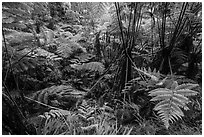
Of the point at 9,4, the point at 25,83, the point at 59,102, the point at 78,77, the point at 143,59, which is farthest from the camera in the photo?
the point at 78,77

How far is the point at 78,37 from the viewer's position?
181 centimetres

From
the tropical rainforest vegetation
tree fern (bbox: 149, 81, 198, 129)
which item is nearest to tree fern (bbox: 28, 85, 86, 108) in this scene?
the tropical rainforest vegetation

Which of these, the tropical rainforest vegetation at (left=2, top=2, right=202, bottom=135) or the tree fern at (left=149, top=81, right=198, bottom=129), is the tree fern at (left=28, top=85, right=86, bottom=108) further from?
the tree fern at (left=149, top=81, right=198, bottom=129)

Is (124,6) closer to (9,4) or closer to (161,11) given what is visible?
(161,11)

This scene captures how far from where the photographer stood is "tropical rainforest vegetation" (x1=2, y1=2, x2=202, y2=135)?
3.08ft

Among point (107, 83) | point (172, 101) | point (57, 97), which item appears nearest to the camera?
point (172, 101)

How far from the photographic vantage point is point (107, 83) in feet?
5.17

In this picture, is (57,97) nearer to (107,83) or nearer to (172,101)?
(107,83)

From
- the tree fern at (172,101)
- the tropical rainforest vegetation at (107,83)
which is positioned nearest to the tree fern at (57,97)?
the tropical rainforest vegetation at (107,83)

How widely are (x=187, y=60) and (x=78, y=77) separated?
948 millimetres

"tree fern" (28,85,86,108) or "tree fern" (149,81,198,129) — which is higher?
"tree fern" (149,81,198,129)

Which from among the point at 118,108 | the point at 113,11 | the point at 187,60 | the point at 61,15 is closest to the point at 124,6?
Result: the point at 113,11

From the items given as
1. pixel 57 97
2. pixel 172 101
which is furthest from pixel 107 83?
pixel 172 101

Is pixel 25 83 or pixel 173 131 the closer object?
pixel 173 131
